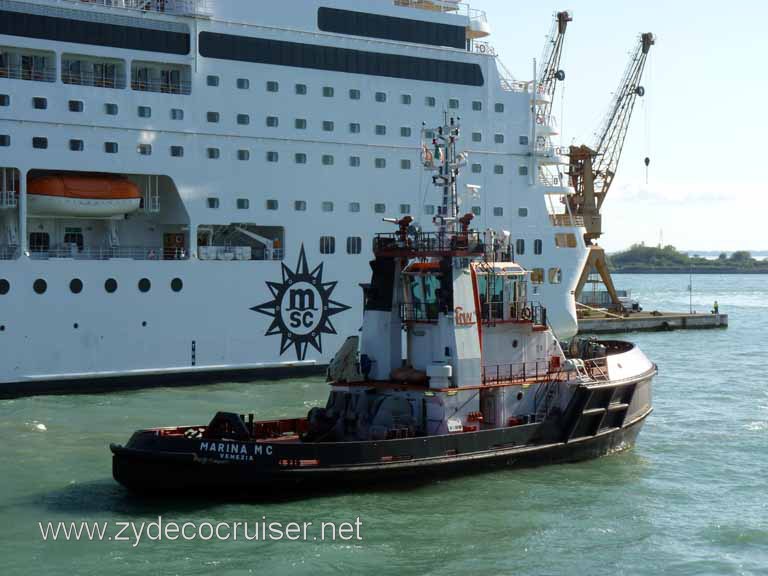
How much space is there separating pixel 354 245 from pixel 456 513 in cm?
1379

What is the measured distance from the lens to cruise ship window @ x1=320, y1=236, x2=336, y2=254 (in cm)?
2741

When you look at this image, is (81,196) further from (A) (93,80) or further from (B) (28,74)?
(B) (28,74)

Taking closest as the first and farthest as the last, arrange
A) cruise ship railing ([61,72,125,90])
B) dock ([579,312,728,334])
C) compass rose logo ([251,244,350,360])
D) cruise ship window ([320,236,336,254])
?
cruise ship railing ([61,72,125,90]) → compass rose logo ([251,244,350,360]) → cruise ship window ([320,236,336,254]) → dock ([579,312,728,334])

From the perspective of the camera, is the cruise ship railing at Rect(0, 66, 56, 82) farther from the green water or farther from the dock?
the dock

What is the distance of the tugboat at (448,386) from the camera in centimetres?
1584

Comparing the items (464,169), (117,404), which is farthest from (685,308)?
(117,404)

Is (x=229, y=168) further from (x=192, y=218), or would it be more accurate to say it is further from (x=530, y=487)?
(x=530, y=487)

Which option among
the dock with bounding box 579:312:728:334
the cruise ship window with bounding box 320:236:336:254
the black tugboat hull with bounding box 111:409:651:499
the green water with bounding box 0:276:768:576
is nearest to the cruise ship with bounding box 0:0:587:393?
the cruise ship window with bounding box 320:236:336:254

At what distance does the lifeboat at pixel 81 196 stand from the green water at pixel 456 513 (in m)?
4.90

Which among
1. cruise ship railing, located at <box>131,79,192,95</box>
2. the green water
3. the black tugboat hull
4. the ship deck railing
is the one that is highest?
the ship deck railing

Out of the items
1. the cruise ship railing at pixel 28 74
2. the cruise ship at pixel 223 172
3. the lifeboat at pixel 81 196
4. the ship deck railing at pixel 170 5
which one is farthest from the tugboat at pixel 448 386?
the cruise ship railing at pixel 28 74

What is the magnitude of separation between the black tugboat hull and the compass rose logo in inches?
422

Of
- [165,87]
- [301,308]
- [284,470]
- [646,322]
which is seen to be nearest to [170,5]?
[165,87]

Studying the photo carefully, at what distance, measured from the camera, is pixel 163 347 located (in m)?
24.8
